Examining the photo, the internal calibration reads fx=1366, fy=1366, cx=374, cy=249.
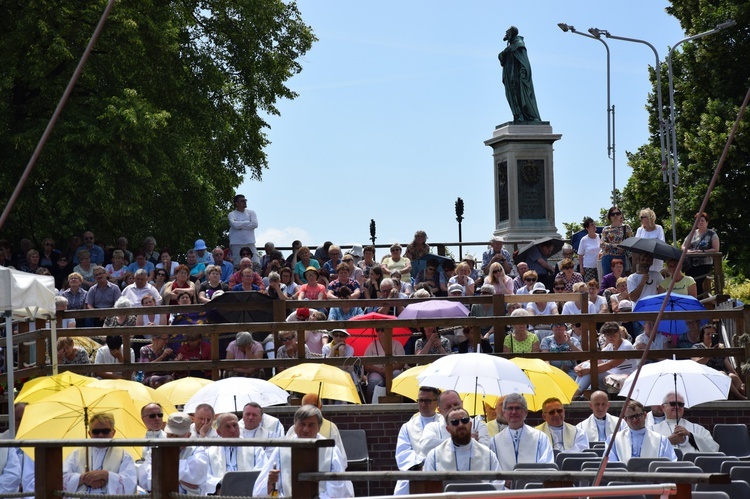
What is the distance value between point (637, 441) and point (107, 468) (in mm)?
4962

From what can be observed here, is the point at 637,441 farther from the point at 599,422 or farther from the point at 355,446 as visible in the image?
the point at 355,446

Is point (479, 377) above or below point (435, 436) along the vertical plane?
above

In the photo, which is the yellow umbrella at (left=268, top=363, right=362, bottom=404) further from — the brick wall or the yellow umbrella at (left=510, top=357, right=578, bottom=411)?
the yellow umbrella at (left=510, top=357, right=578, bottom=411)

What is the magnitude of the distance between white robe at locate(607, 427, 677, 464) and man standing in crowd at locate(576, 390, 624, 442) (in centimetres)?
35

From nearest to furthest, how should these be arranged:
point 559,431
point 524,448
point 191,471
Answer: point 191,471 → point 524,448 → point 559,431

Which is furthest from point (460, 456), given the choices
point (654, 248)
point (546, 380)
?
point (654, 248)

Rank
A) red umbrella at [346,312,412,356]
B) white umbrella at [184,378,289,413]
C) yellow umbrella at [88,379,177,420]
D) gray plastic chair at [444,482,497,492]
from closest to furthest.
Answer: gray plastic chair at [444,482,497,492] → yellow umbrella at [88,379,177,420] → white umbrella at [184,378,289,413] → red umbrella at [346,312,412,356]

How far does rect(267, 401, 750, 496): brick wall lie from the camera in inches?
587

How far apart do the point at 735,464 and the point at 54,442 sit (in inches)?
221

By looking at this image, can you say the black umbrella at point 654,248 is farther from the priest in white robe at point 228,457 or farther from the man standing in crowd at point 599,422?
the priest in white robe at point 228,457

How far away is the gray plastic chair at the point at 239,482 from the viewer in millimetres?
10828

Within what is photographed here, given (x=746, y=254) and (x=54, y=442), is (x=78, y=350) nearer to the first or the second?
(x=54, y=442)

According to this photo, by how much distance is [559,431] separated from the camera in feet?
42.5

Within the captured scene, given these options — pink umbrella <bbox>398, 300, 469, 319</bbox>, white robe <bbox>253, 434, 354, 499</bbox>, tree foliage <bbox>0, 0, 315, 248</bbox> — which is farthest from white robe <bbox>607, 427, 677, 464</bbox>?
tree foliage <bbox>0, 0, 315, 248</bbox>
